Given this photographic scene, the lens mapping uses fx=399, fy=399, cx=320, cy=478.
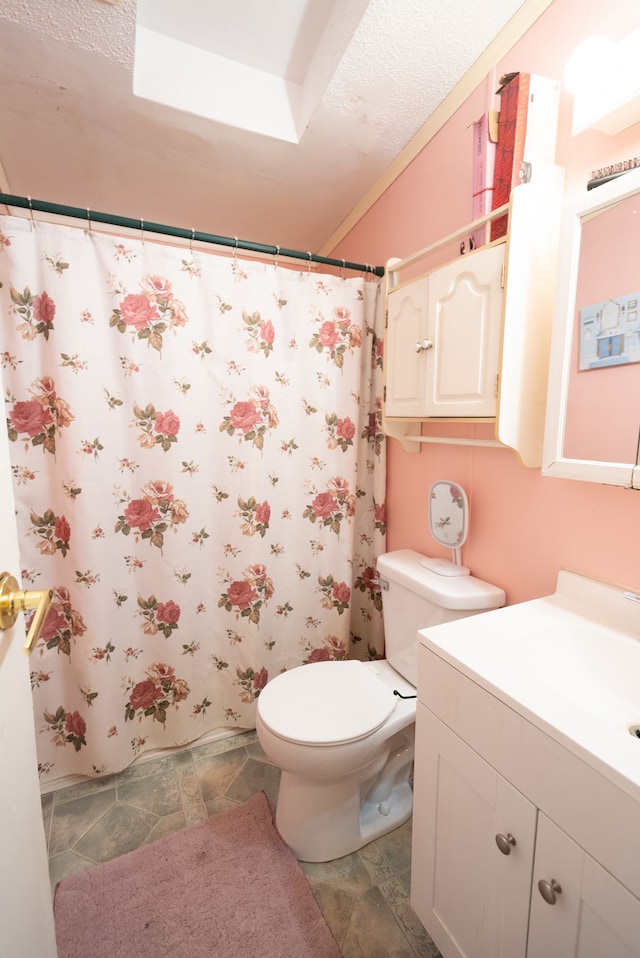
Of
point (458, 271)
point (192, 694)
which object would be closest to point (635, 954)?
point (458, 271)

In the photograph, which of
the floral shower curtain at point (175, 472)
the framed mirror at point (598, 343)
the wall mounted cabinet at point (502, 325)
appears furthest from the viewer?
the floral shower curtain at point (175, 472)

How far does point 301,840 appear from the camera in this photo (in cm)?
118

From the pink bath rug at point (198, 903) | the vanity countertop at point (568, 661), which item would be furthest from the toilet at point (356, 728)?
the vanity countertop at point (568, 661)

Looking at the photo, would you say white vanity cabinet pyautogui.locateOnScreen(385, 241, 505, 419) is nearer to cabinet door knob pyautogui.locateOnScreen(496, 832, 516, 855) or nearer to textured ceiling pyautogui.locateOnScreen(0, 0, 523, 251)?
textured ceiling pyautogui.locateOnScreen(0, 0, 523, 251)

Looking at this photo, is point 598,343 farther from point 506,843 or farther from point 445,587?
point 506,843

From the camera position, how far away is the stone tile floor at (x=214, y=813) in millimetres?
1022

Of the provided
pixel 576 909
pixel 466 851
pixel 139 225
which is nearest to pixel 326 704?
pixel 466 851

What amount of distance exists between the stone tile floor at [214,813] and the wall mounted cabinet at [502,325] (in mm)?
1230

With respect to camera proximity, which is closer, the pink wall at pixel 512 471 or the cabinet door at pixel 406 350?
the pink wall at pixel 512 471

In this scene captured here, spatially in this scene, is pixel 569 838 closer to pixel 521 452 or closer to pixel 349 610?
pixel 521 452

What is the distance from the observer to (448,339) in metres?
1.11

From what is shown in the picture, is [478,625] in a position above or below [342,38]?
below

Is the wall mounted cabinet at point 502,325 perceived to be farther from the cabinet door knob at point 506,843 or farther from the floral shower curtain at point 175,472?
the cabinet door knob at point 506,843

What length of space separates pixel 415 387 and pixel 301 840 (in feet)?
4.62
